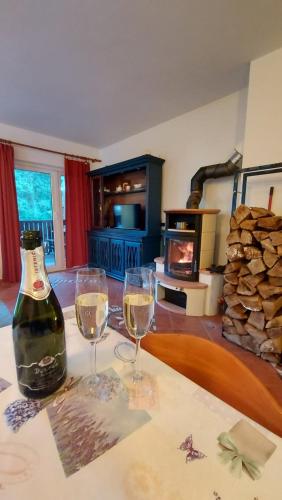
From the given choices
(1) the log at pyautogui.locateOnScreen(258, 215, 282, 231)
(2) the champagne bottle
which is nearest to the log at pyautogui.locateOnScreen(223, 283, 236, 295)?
(1) the log at pyautogui.locateOnScreen(258, 215, 282, 231)

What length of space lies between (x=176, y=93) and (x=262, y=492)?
287cm

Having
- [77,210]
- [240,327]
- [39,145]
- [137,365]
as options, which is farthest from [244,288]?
[39,145]

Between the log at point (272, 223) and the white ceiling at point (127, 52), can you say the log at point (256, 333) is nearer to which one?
the log at point (272, 223)

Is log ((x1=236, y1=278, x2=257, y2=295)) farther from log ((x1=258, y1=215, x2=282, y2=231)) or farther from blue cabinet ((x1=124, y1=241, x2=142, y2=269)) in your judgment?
blue cabinet ((x1=124, y1=241, x2=142, y2=269))

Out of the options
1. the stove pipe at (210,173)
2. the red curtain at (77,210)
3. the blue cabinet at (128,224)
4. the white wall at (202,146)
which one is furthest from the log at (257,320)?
the red curtain at (77,210)

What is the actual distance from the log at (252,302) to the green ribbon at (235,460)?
1413 mm

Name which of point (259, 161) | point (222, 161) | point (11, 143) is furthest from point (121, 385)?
point (11, 143)

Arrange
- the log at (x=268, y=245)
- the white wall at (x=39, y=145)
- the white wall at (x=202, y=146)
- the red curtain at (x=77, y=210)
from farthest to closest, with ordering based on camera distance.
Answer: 1. the red curtain at (x=77, y=210)
2. the white wall at (x=39, y=145)
3. the white wall at (x=202, y=146)
4. the log at (x=268, y=245)

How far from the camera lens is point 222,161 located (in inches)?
98.3

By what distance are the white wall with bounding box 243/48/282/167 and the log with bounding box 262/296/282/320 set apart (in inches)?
44.6

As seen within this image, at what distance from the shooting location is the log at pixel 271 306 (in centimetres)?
154

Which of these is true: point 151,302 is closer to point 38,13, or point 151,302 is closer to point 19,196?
point 38,13

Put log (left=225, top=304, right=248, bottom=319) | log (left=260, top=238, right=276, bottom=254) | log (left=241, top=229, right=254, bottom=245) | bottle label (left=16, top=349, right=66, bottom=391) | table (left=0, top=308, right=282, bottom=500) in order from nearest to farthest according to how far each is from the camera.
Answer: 1. table (left=0, top=308, right=282, bottom=500)
2. bottle label (left=16, top=349, right=66, bottom=391)
3. log (left=260, top=238, right=276, bottom=254)
4. log (left=241, top=229, right=254, bottom=245)
5. log (left=225, top=304, right=248, bottom=319)

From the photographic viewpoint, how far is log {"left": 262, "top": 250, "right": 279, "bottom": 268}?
59.6 inches
